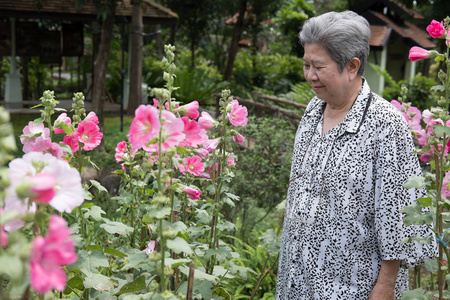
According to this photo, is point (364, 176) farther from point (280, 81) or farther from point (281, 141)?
point (280, 81)

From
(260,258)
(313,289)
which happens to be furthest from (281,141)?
(313,289)

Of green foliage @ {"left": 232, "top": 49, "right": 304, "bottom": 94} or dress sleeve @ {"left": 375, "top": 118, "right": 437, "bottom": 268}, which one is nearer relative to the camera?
dress sleeve @ {"left": 375, "top": 118, "right": 437, "bottom": 268}

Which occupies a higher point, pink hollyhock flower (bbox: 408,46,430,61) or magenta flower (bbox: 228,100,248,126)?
pink hollyhock flower (bbox: 408,46,430,61)

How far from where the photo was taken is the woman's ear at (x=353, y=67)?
210 centimetres

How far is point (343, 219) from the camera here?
206cm

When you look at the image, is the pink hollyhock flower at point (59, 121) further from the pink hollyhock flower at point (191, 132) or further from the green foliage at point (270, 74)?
the green foliage at point (270, 74)

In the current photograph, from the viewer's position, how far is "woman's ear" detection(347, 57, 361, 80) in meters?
2.10

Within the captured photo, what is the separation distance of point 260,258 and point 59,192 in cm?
336

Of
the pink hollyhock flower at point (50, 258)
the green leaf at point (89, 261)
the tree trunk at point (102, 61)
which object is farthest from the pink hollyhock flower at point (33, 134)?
the tree trunk at point (102, 61)

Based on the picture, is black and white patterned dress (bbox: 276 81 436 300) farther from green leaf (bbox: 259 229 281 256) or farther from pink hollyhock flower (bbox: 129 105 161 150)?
pink hollyhock flower (bbox: 129 105 161 150)

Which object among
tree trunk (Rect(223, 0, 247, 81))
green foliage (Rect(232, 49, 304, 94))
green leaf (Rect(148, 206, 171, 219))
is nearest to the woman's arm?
green leaf (Rect(148, 206, 171, 219))

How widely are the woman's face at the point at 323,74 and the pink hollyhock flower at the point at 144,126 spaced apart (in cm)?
93

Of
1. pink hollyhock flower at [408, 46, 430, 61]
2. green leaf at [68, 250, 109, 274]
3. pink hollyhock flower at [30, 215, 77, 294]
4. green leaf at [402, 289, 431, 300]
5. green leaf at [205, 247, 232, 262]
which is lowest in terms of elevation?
green leaf at [205, 247, 232, 262]

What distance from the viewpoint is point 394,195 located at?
1968mm
